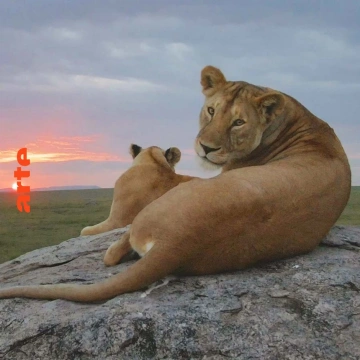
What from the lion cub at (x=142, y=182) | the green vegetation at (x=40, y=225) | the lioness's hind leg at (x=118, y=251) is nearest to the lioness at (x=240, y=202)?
the lioness's hind leg at (x=118, y=251)

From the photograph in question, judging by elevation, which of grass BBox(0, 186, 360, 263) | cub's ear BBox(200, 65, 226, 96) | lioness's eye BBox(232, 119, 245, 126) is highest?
cub's ear BBox(200, 65, 226, 96)

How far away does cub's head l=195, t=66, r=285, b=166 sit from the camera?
16.1 feet

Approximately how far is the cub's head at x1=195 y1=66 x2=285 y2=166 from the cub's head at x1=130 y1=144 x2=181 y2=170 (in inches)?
72.6

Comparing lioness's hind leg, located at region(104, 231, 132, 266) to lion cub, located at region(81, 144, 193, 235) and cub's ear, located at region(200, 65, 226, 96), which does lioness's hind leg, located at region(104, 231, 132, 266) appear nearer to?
cub's ear, located at region(200, 65, 226, 96)

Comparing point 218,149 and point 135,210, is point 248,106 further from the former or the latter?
point 135,210

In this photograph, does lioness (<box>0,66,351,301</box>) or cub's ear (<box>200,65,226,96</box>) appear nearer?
lioness (<box>0,66,351,301</box>)

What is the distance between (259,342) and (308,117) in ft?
7.69

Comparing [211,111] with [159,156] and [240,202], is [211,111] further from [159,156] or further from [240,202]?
[159,156]

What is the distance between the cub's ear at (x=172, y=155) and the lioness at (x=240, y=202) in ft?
5.89

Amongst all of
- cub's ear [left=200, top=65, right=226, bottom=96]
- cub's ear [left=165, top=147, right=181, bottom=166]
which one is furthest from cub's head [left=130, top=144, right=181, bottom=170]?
cub's ear [left=200, top=65, right=226, bottom=96]

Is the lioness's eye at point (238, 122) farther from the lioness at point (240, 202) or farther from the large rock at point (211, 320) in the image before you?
the large rock at point (211, 320)

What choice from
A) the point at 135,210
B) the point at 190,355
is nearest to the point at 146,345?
the point at 190,355

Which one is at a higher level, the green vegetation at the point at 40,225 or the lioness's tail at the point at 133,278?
the lioness's tail at the point at 133,278

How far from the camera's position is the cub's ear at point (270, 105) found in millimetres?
4980
